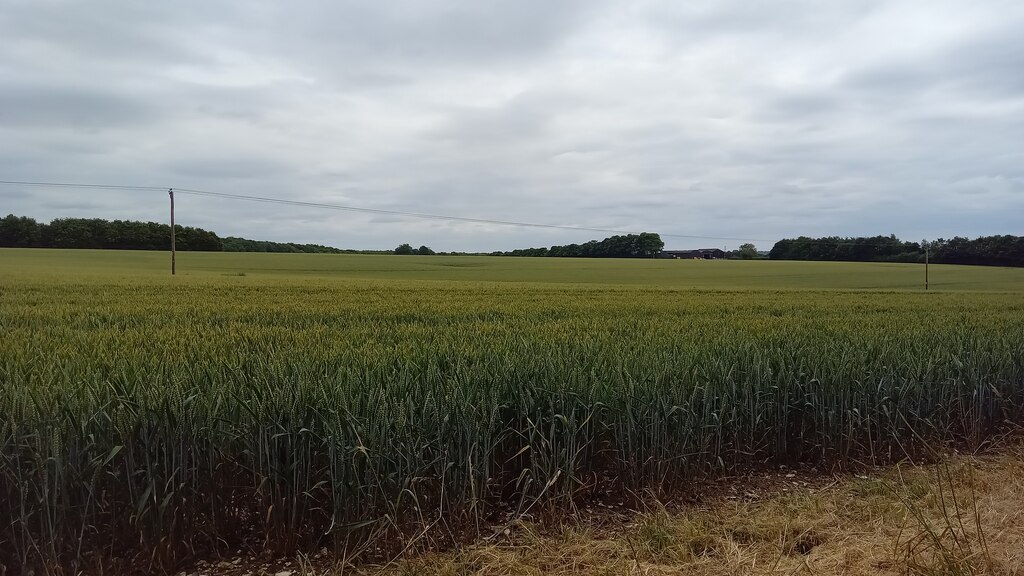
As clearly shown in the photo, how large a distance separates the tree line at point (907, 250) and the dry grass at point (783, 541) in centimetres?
7880

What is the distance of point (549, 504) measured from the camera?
3273 mm

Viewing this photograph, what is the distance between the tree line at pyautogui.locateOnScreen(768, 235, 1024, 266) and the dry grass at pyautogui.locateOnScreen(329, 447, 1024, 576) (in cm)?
7880

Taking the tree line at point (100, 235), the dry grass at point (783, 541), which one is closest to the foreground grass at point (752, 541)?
the dry grass at point (783, 541)

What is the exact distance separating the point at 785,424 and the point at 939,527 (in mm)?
1283

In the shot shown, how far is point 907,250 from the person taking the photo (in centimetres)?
7731

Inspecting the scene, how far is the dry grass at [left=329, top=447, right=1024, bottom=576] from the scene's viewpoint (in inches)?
108

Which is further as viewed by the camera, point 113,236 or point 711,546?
point 113,236

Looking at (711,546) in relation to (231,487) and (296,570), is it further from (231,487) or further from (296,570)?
(231,487)

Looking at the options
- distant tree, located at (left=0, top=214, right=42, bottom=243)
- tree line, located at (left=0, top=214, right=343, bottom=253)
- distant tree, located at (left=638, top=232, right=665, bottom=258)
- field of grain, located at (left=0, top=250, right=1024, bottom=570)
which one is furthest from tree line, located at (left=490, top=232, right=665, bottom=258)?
field of grain, located at (left=0, top=250, right=1024, bottom=570)

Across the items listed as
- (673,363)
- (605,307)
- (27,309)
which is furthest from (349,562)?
(605,307)

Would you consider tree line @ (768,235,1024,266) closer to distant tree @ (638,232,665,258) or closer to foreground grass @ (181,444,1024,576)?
distant tree @ (638,232,665,258)

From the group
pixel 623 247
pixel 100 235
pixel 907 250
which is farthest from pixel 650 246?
pixel 100 235

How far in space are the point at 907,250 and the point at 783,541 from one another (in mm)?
89983

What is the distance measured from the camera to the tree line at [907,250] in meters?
70.3
